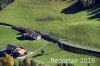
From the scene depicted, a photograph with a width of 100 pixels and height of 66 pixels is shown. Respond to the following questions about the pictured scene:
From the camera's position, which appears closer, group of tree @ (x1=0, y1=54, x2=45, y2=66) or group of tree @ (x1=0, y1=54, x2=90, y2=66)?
group of tree @ (x1=0, y1=54, x2=90, y2=66)

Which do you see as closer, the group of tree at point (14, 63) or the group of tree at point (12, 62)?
the group of tree at point (14, 63)

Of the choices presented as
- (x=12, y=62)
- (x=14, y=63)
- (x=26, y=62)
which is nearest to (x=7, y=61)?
(x=12, y=62)

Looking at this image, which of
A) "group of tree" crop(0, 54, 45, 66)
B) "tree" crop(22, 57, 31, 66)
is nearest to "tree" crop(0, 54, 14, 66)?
"group of tree" crop(0, 54, 45, 66)

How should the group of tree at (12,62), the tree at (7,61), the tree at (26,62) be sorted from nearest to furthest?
the tree at (26,62) < the group of tree at (12,62) < the tree at (7,61)

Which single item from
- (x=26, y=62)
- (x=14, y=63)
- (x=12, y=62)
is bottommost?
(x=14, y=63)

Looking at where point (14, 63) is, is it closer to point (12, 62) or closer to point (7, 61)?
point (12, 62)

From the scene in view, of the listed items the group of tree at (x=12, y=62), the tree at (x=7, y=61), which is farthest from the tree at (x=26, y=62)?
the tree at (x=7, y=61)

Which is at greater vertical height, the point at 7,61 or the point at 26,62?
the point at 26,62

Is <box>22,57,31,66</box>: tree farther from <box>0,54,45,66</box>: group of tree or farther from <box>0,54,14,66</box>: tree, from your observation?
<box>0,54,14,66</box>: tree

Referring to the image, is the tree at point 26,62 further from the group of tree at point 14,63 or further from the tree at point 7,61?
the tree at point 7,61

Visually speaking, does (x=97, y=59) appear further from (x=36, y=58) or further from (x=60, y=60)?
(x=36, y=58)

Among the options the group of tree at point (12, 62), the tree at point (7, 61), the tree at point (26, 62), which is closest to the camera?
the tree at point (26, 62)
